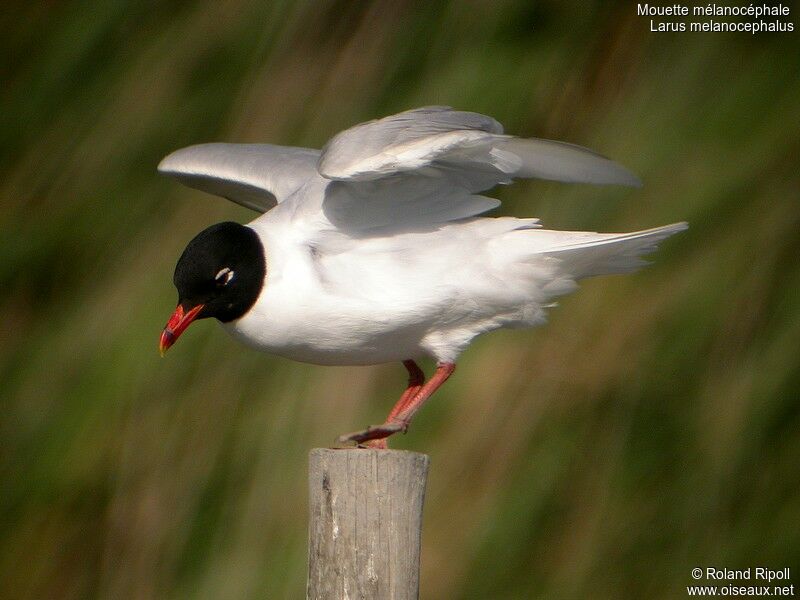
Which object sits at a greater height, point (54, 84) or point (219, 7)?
point (219, 7)

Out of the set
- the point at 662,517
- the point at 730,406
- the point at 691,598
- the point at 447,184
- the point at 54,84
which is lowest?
the point at 691,598

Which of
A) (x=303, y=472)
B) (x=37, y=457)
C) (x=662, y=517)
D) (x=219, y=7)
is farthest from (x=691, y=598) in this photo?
(x=219, y=7)

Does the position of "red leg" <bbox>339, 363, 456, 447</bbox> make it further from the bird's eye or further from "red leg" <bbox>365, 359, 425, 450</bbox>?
the bird's eye

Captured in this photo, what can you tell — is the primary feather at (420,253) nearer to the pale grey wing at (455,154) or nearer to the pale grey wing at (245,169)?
the pale grey wing at (455,154)

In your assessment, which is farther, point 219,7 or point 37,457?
point 219,7

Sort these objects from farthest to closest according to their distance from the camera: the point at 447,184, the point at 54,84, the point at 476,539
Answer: the point at 54,84, the point at 476,539, the point at 447,184

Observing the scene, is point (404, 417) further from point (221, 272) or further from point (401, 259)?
point (221, 272)

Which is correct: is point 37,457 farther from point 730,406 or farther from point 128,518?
point 730,406

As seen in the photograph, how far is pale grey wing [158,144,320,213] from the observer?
3.22 metres

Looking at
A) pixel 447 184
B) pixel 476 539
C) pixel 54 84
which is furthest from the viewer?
pixel 54 84

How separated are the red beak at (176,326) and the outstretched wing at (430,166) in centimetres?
37

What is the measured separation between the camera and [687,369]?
3484 mm

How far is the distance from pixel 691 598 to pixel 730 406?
0.56 metres

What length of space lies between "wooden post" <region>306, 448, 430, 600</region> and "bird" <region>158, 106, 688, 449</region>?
506mm
